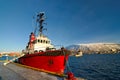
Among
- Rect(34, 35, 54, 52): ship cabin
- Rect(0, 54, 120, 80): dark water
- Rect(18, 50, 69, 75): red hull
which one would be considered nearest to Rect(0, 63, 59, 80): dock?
Rect(18, 50, 69, 75): red hull

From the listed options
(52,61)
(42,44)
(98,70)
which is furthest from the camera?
(98,70)

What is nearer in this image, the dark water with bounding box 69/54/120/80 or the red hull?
the red hull

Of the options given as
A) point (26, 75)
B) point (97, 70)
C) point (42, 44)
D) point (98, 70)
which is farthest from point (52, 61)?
point (98, 70)

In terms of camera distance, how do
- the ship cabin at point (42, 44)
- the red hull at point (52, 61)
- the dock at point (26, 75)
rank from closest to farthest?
1. the dock at point (26, 75)
2. the red hull at point (52, 61)
3. the ship cabin at point (42, 44)

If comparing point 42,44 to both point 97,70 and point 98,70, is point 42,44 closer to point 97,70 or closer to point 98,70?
point 97,70

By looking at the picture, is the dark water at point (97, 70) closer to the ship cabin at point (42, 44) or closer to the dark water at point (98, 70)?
the dark water at point (98, 70)

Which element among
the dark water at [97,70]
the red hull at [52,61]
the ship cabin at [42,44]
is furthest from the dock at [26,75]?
the dark water at [97,70]

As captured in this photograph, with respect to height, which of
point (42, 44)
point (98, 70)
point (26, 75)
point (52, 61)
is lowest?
point (98, 70)

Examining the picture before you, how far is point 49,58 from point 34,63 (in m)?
4.09

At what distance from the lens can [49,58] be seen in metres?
22.0

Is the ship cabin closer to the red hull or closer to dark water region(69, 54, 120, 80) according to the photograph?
the red hull

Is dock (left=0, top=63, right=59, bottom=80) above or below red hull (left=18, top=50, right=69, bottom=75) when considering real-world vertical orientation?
below

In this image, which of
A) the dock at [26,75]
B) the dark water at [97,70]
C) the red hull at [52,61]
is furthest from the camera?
the dark water at [97,70]

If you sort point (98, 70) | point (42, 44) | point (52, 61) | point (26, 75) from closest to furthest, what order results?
point (26, 75) < point (52, 61) < point (42, 44) < point (98, 70)
